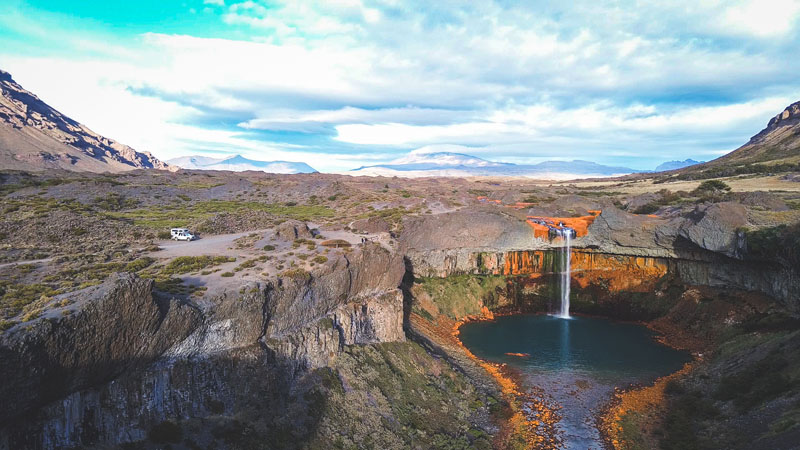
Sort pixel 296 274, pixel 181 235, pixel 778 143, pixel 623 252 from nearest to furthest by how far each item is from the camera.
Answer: pixel 296 274, pixel 181 235, pixel 623 252, pixel 778 143

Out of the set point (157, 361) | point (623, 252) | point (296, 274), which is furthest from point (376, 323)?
point (623, 252)

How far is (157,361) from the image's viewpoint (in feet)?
76.3

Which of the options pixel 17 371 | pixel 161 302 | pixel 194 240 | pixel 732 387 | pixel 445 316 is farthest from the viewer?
pixel 445 316

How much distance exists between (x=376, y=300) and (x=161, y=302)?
819 inches

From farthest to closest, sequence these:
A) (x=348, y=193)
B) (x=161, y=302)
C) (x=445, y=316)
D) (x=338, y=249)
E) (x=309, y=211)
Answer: (x=348, y=193) < (x=309, y=211) < (x=445, y=316) < (x=338, y=249) < (x=161, y=302)

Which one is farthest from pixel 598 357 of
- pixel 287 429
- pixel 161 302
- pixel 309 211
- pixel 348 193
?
pixel 348 193

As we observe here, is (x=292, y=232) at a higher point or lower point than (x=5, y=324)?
higher

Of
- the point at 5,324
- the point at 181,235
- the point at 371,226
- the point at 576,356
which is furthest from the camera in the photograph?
the point at 371,226

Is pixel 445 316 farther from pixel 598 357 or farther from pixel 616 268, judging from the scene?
pixel 616 268

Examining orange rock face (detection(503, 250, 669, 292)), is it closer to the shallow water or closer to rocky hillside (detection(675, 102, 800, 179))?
the shallow water

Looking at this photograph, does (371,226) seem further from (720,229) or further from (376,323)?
(720,229)

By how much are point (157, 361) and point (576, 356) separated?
42.6 meters

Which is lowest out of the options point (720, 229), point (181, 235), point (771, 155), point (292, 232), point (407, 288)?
point (407, 288)

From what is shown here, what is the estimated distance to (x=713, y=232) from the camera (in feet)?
153
